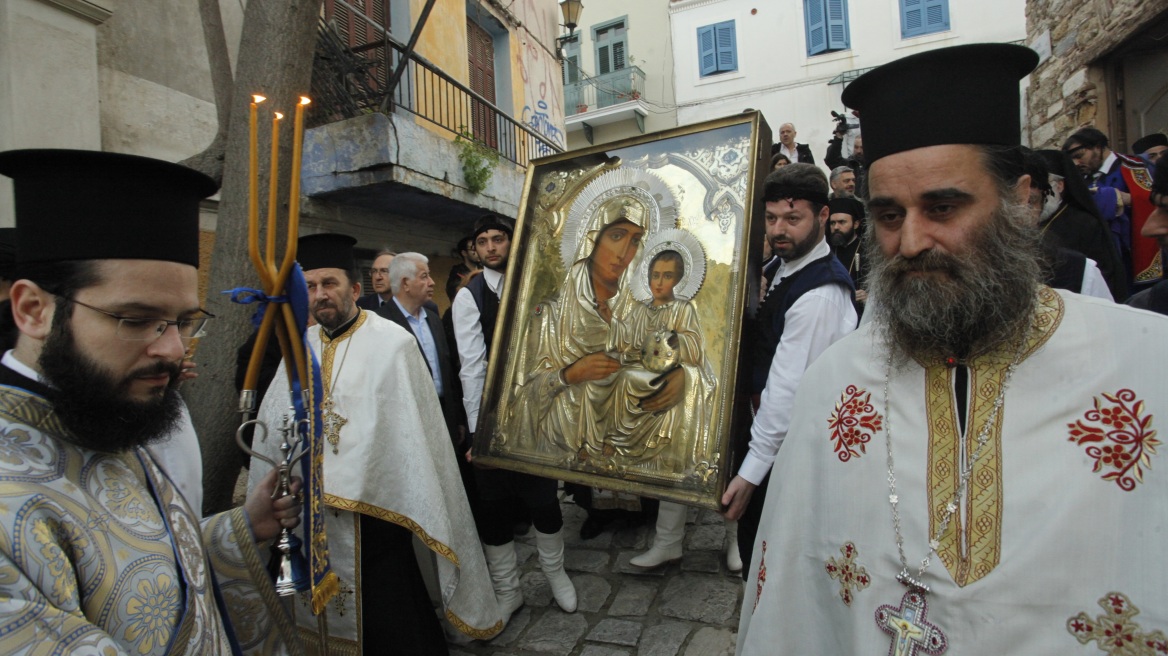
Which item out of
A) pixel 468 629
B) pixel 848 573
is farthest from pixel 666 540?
pixel 848 573

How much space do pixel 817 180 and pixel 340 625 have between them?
109 inches

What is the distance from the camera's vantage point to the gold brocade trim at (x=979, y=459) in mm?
1148

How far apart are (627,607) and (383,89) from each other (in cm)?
655

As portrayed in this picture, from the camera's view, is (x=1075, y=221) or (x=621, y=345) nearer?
(x=621, y=345)

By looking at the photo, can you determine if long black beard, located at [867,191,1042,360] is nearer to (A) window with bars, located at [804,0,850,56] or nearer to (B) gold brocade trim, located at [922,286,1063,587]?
(B) gold brocade trim, located at [922,286,1063,587]

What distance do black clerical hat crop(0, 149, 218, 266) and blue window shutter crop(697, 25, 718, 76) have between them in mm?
18572

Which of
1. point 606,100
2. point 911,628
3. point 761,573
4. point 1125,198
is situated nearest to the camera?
point 911,628

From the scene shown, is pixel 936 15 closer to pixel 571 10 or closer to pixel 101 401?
pixel 571 10

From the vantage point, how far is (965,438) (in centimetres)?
121

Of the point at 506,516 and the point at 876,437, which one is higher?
the point at 876,437

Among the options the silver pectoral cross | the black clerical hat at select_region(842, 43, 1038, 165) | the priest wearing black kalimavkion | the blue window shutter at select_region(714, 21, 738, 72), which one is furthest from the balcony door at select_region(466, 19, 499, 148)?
the silver pectoral cross

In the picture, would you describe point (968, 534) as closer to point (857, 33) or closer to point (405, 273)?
point (405, 273)

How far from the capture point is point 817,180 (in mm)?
2410

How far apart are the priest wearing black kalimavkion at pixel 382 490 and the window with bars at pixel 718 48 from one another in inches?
674
